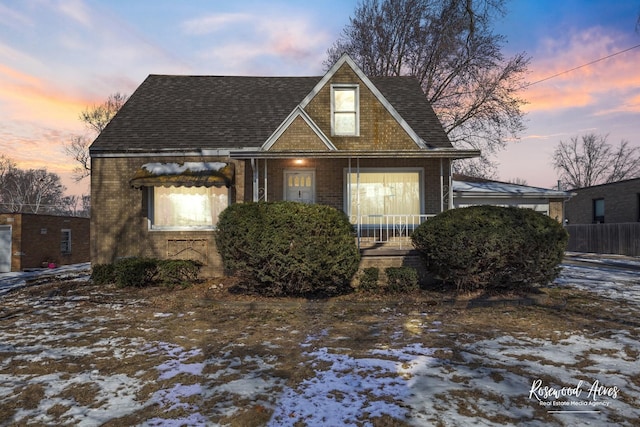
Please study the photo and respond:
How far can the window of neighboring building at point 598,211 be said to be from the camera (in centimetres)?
2772

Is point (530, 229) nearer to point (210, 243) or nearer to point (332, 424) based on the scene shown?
point (332, 424)

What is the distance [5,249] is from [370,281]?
69.8ft

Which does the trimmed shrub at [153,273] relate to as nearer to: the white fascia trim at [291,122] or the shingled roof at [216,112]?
the shingled roof at [216,112]

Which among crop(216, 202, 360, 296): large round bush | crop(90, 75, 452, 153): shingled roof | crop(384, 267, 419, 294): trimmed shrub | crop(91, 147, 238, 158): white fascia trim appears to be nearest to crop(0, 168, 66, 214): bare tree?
crop(90, 75, 452, 153): shingled roof

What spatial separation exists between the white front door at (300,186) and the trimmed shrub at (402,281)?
14.7 ft

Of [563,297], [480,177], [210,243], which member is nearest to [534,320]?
[563,297]

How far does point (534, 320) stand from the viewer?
270 inches

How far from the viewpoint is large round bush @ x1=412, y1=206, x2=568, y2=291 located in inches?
319

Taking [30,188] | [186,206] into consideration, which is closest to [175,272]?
[186,206]

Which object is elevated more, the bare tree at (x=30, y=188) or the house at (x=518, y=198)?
the bare tree at (x=30, y=188)

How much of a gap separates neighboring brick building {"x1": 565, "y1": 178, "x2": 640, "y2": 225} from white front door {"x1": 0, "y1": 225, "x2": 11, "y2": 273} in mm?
36577

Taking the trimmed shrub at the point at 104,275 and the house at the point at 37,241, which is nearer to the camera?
the trimmed shrub at the point at 104,275

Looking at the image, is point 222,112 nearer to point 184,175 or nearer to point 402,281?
point 184,175

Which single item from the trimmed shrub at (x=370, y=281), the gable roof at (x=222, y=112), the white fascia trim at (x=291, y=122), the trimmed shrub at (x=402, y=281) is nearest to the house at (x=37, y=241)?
the gable roof at (x=222, y=112)
